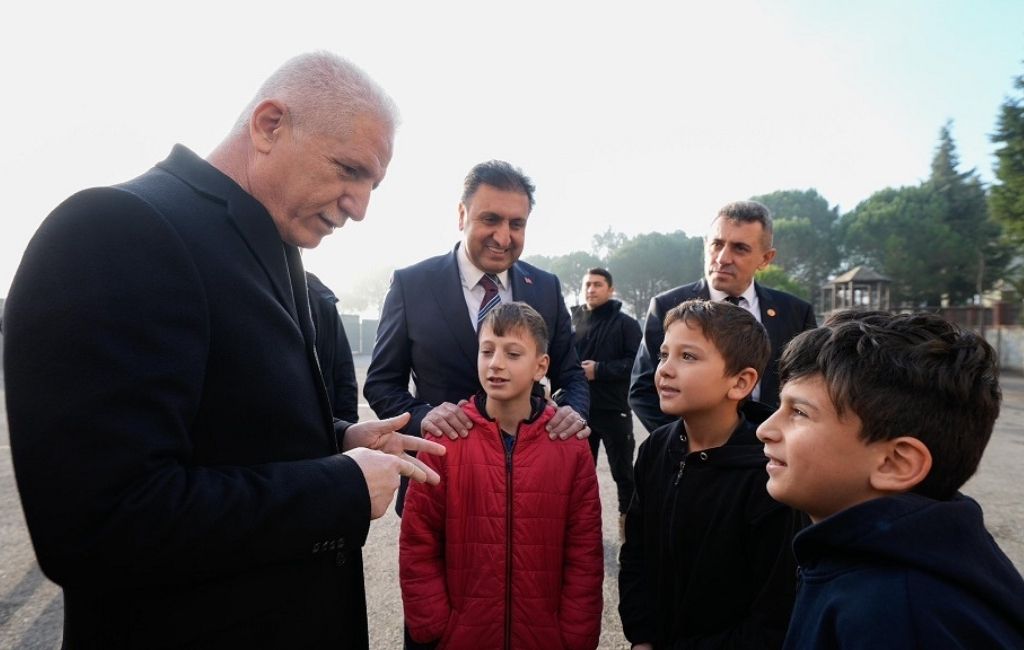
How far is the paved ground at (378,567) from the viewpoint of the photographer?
2.93m

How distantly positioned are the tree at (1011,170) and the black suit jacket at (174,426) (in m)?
21.9

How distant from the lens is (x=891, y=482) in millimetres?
1230

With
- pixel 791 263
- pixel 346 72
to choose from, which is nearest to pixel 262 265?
pixel 346 72

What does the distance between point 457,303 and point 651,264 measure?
56698 mm

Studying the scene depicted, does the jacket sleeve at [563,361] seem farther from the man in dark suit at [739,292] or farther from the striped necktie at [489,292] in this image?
the man in dark suit at [739,292]

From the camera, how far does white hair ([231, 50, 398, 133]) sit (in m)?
1.35

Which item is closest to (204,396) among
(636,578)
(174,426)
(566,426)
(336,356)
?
(174,426)

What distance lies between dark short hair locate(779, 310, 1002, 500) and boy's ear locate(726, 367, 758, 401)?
0.80m

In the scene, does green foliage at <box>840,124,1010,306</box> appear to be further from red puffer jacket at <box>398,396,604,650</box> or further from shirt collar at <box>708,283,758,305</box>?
red puffer jacket at <box>398,396,604,650</box>

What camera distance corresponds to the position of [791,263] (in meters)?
50.2

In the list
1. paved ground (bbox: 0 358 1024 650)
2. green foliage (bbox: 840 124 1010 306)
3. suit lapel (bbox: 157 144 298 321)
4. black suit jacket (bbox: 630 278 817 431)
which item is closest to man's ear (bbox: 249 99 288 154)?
suit lapel (bbox: 157 144 298 321)

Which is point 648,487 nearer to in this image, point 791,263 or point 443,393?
point 443,393

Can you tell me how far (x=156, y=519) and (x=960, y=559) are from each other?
1.39 meters

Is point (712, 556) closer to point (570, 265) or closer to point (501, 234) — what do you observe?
point (501, 234)
